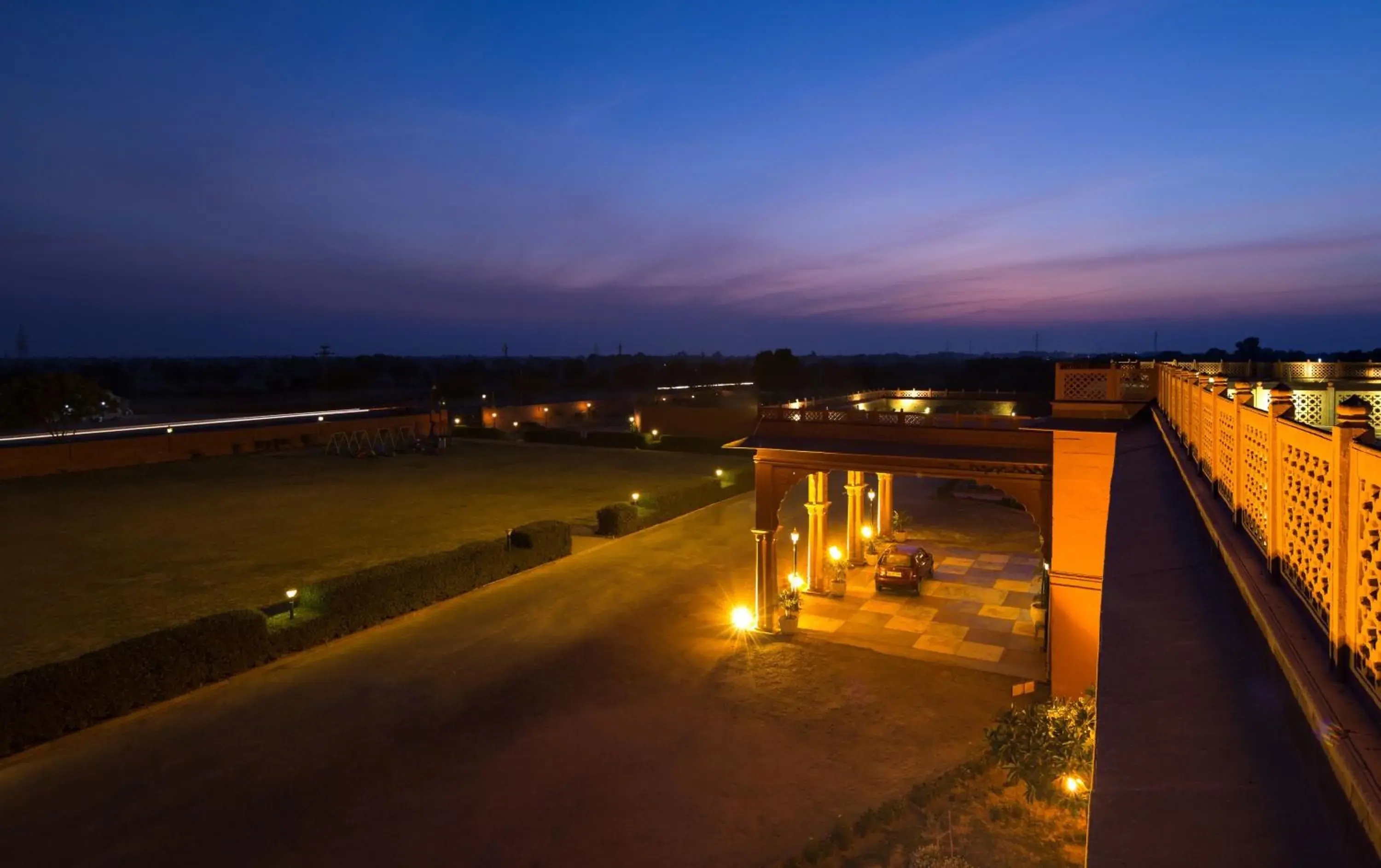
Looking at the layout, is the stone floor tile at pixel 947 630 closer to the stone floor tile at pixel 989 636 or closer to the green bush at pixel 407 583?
the stone floor tile at pixel 989 636

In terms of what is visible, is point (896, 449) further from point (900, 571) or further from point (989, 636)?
point (900, 571)

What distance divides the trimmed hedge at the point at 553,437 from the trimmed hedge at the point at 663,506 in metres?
16.6

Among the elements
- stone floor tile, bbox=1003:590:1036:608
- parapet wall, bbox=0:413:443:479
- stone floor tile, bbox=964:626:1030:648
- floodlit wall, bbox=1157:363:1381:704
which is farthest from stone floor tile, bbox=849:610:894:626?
parapet wall, bbox=0:413:443:479

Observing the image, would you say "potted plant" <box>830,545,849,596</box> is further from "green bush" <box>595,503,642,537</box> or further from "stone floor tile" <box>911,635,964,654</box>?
"green bush" <box>595,503,642,537</box>

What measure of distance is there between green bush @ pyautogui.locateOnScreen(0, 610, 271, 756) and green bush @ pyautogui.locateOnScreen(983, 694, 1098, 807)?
1163cm

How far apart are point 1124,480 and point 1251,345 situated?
196 ft

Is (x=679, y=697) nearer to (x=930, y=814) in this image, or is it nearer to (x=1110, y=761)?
(x=930, y=814)

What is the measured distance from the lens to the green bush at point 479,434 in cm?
4750

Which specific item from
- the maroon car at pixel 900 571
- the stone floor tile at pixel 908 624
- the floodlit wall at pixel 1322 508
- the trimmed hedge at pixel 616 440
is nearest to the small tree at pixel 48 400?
the trimmed hedge at pixel 616 440

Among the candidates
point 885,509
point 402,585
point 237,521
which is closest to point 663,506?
point 885,509

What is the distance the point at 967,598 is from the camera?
17047mm

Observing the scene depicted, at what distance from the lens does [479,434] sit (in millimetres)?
48062

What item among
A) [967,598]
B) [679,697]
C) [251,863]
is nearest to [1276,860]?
[251,863]

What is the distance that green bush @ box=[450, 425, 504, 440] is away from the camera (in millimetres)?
47500
